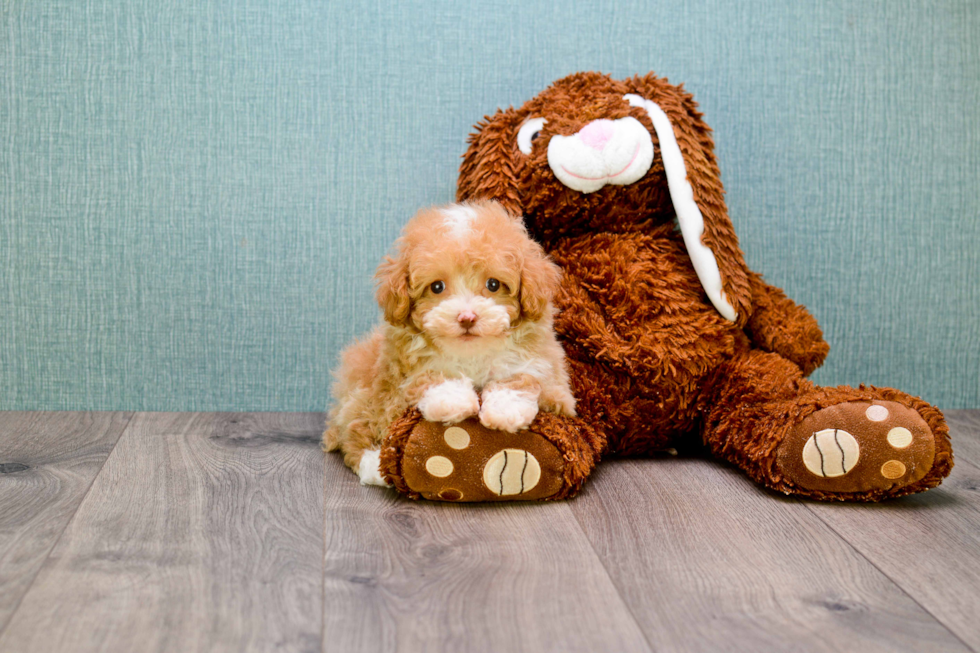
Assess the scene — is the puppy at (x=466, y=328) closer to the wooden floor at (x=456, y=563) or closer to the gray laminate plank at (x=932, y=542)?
the wooden floor at (x=456, y=563)

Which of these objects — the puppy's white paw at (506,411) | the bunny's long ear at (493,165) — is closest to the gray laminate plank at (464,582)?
the puppy's white paw at (506,411)

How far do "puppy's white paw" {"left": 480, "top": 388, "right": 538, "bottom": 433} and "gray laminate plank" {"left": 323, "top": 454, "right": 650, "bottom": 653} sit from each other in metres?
0.11

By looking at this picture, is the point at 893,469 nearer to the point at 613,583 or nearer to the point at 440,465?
the point at 613,583

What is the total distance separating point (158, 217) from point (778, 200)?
1108 millimetres

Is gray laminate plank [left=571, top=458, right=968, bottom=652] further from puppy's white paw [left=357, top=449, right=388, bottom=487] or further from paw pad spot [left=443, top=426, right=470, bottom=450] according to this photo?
puppy's white paw [left=357, top=449, right=388, bottom=487]

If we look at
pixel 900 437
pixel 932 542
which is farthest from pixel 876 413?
pixel 932 542

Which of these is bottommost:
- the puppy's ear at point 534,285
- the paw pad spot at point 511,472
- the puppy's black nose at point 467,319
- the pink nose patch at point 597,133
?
the paw pad spot at point 511,472

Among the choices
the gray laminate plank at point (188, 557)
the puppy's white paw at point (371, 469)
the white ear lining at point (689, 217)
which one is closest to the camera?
the gray laminate plank at point (188, 557)

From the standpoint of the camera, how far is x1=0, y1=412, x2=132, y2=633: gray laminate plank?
33.7 inches

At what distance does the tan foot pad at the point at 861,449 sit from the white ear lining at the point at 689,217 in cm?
24

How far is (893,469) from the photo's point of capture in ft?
3.43

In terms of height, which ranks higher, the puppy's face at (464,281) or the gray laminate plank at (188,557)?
the puppy's face at (464,281)

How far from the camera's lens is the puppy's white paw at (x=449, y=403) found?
1029 mm

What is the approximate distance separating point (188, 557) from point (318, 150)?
31.7 inches
